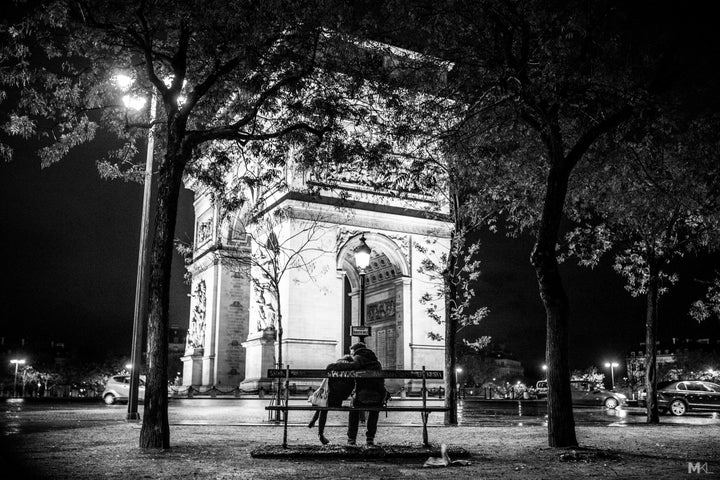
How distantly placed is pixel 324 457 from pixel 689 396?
76.4ft

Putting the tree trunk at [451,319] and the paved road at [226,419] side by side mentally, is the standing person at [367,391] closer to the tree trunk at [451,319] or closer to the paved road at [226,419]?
the paved road at [226,419]

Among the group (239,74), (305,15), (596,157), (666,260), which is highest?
(305,15)

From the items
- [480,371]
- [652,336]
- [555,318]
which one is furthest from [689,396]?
[480,371]

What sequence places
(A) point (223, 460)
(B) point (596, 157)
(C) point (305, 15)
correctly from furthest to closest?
(B) point (596, 157) → (C) point (305, 15) → (A) point (223, 460)

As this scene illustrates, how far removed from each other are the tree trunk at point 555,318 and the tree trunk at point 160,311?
5.93 m

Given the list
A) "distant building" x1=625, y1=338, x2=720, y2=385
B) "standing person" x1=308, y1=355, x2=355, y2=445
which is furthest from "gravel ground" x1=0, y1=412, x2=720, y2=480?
"distant building" x1=625, y1=338, x2=720, y2=385

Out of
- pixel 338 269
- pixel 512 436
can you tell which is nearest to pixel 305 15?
pixel 512 436

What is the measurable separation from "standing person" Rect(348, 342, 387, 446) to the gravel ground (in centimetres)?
42

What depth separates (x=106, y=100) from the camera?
1415 cm

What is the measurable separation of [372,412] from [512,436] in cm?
430

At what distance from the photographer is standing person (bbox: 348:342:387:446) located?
9.90m

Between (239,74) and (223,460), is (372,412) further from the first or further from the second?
(239,74)

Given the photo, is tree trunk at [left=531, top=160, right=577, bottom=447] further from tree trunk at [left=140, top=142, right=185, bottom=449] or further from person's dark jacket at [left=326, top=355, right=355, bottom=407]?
tree trunk at [left=140, top=142, right=185, bottom=449]

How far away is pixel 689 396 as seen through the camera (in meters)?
27.6
